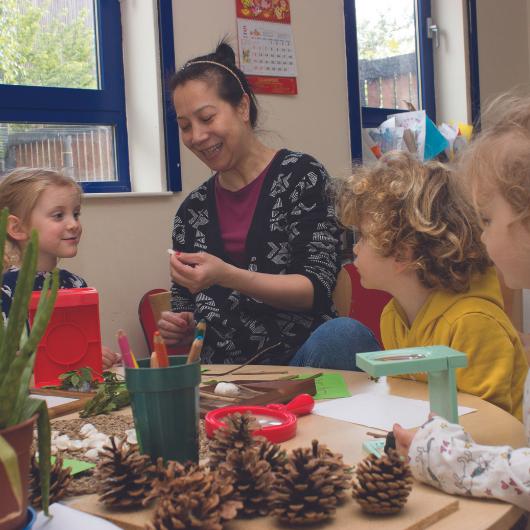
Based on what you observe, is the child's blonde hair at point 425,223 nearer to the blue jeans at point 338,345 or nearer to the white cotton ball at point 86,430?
the blue jeans at point 338,345

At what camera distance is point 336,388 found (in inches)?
50.3

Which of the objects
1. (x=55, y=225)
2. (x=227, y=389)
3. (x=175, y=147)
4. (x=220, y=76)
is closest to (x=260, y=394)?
(x=227, y=389)

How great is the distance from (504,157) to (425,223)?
35 cm

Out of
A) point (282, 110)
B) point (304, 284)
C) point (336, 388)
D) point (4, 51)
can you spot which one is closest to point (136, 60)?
point (4, 51)

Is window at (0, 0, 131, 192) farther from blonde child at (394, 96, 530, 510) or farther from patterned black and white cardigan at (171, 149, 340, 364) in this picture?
blonde child at (394, 96, 530, 510)

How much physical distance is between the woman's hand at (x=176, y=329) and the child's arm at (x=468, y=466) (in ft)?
3.62

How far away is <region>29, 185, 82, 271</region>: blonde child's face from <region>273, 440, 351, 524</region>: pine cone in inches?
55.9

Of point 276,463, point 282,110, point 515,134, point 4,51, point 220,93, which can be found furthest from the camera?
point 282,110

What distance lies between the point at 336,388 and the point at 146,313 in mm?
1311

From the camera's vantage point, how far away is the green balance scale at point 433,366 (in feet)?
2.95

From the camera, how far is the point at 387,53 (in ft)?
12.5

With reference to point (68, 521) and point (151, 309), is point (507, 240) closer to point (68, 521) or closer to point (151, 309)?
point (68, 521)

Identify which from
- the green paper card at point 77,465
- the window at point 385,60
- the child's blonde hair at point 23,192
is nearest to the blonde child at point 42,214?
the child's blonde hair at point 23,192

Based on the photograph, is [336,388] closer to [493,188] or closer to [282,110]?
[493,188]
